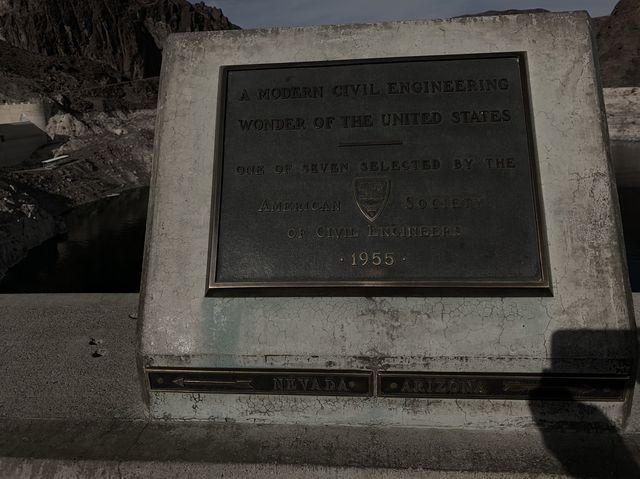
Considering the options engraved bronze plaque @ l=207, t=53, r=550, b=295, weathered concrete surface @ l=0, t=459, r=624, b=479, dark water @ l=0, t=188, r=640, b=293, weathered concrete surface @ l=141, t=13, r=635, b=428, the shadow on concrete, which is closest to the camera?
weathered concrete surface @ l=0, t=459, r=624, b=479

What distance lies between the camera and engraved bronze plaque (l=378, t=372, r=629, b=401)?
2.20 metres

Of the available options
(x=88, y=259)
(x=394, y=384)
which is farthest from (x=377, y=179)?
(x=88, y=259)

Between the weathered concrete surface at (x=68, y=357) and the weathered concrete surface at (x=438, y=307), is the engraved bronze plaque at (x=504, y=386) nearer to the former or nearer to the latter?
the weathered concrete surface at (x=438, y=307)

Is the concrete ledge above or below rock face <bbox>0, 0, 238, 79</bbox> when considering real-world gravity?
below

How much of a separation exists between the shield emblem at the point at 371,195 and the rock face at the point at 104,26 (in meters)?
66.7

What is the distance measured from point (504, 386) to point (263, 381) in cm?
121

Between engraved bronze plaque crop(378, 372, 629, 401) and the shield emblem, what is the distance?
0.85m

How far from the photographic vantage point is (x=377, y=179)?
2.48 metres

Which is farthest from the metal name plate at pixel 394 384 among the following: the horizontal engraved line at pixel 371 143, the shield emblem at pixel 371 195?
the horizontal engraved line at pixel 371 143

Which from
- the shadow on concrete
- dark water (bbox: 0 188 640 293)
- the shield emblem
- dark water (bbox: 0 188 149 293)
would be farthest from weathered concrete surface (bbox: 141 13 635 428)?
dark water (bbox: 0 188 149 293)

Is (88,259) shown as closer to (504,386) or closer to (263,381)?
(263,381)

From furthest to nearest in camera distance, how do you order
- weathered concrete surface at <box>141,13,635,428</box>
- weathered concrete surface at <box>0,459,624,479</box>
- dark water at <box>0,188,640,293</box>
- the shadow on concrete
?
dark water at <box>0,188,640,293</box> → weathered concrete surface at <box>141,13,635,428</box> → the shadow on concrete → weathered concrete surface at <box>0,459,624,479</box>

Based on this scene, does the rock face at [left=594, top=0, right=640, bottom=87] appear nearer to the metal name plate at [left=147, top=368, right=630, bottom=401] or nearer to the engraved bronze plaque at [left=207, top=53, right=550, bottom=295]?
the engraved bronze plaque at [left=207, top=53, right=550, bottom=295]

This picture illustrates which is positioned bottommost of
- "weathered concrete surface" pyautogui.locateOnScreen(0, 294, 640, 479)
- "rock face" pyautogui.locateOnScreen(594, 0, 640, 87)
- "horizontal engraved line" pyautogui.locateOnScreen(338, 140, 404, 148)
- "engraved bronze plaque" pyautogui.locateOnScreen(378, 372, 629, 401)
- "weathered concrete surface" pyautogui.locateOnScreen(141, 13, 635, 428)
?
"weathered concrete surface" pyautogui.locateOnScreen(0, 294, 640, 479)
